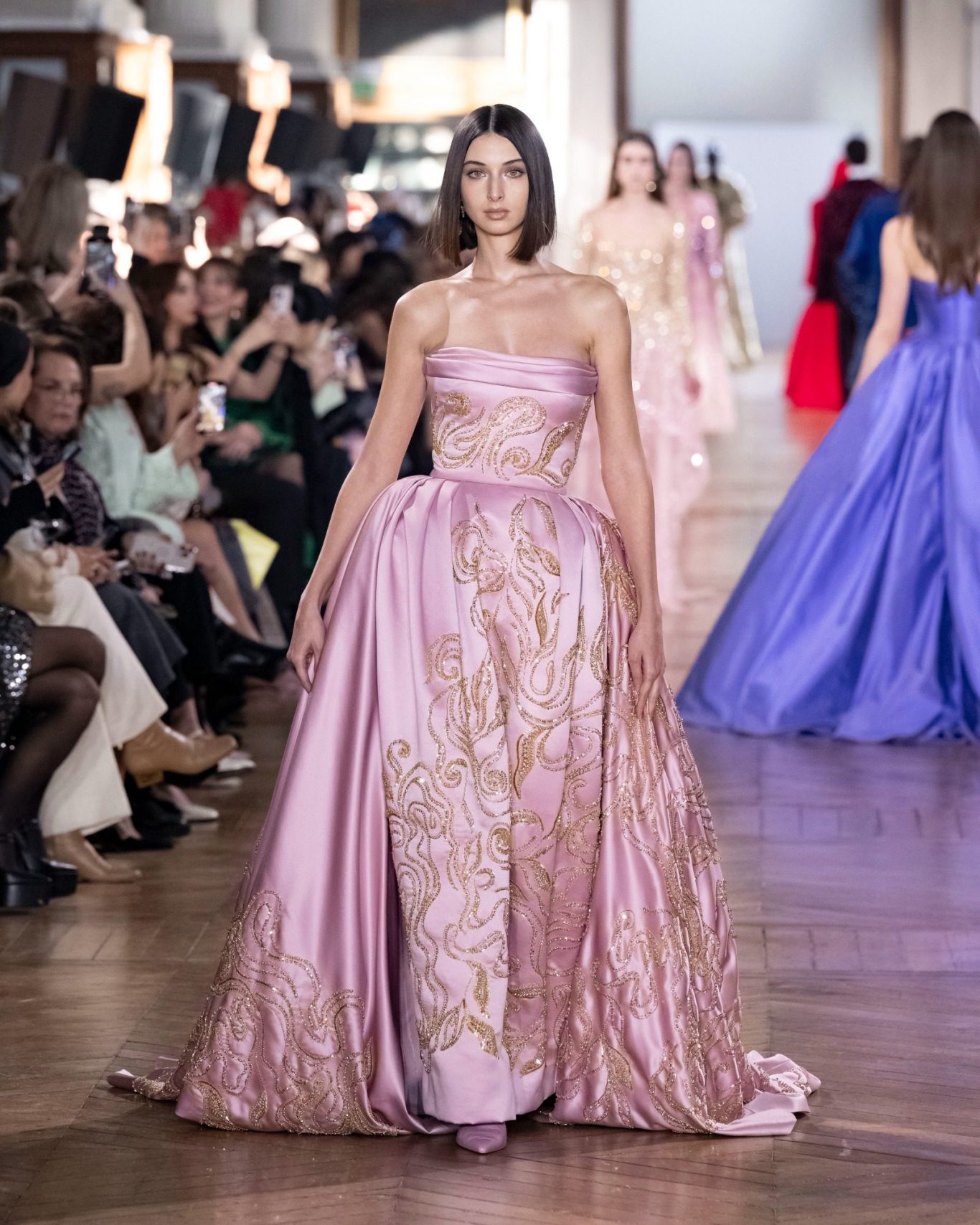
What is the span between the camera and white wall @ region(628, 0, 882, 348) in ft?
68.2

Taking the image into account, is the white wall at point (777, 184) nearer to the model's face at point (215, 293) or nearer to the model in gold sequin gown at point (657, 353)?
the model in gold sequin gown at point (657, 353)

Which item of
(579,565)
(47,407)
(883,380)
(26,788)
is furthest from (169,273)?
(579,565)

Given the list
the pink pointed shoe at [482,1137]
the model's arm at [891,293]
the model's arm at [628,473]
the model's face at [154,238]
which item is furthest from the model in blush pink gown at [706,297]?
the pink pointed shoe at [482,1137]

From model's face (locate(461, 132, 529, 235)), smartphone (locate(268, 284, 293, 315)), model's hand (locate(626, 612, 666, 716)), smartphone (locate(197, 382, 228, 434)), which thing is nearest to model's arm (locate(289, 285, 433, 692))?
model's face (locate(461, 132, 529, 235))

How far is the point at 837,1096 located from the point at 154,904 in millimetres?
1430

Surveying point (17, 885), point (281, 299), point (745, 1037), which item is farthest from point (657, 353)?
point (745, 1037)

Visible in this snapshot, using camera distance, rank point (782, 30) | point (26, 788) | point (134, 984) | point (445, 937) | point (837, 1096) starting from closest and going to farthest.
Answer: point (445, 937)
point (837, 1096)
point (134, 984)
point (26, 788)
point (782, 30)

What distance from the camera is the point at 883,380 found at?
5.37 m

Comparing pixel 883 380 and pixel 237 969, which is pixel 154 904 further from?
pixel 883 380

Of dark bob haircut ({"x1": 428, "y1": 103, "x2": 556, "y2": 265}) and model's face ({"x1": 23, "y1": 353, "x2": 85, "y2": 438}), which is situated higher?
dark bob haircut ({"x1": 428, "y1": 103, "x2": 556, "y2": 265})

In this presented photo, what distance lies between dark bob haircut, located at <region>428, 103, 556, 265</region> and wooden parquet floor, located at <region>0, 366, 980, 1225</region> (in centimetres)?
115

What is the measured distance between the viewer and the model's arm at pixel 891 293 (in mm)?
5180

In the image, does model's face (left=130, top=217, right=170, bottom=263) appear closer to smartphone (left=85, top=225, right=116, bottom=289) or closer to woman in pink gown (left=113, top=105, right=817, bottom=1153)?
smartphone (left=85, top=225, right=116, bottom=289)

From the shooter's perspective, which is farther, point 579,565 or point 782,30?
point 782,30
